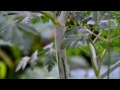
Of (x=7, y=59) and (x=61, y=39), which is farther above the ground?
(x=61, y=39)

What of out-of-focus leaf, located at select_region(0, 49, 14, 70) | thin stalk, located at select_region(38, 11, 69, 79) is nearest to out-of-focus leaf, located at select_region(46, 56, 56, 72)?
thin stalk, located at select_region(38, 11, 69, 79)

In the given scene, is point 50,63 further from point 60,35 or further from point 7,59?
point 7,59

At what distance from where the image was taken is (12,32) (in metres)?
0.53

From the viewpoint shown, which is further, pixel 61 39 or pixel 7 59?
pixel 7 59

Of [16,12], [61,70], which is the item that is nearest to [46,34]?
[61,70]

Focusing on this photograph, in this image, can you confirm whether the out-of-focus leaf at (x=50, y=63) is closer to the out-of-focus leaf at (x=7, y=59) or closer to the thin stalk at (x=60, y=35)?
the thin stalk at (x=60, y=35)

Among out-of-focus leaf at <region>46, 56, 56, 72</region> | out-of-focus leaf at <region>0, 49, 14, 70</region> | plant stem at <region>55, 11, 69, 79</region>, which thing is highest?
plant stem at <region>55, 11, 69, 79</region>

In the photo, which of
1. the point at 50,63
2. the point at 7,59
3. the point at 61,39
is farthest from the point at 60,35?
the point at 7,59

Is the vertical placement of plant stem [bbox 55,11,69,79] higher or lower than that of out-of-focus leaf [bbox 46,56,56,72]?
higher

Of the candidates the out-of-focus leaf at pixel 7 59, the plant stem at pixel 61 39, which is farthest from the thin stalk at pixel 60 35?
the out-of-focus leaf at pixel 7 59

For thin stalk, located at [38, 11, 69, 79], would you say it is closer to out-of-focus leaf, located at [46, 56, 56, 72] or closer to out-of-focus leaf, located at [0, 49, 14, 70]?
out-of-focus leaf, located at [46, 56, 56, 72]
